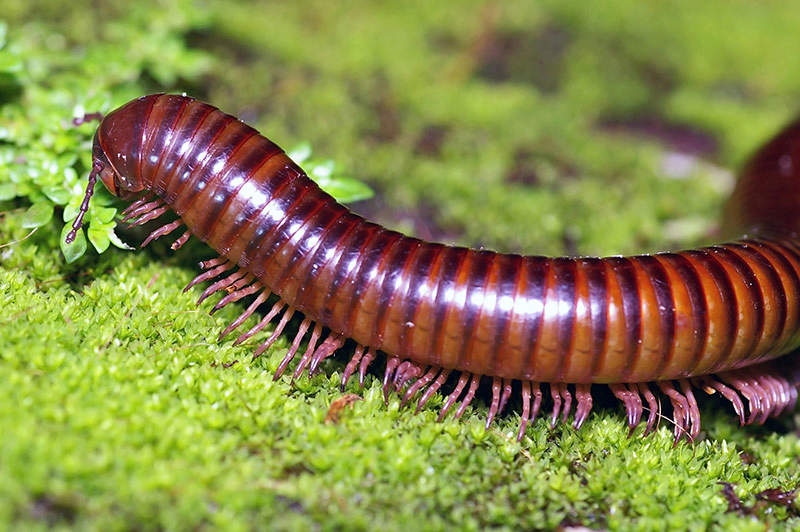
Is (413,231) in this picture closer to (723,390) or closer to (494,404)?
(494,404)

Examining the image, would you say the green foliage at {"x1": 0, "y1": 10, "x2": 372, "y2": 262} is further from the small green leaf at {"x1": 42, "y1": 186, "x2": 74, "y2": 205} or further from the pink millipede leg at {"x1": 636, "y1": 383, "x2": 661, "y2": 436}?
the pink millipede leg at {"x1": 636, "y1": 383, "x2": 661, "y2": 436}

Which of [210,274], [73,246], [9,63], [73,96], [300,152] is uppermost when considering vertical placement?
[9,63]

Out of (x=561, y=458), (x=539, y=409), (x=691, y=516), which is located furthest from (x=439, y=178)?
(x=691, y=516)

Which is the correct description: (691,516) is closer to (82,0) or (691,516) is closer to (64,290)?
(64,290)

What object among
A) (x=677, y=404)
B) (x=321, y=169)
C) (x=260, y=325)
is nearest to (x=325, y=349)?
(x=260, y=325)

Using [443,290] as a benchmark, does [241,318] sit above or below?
below

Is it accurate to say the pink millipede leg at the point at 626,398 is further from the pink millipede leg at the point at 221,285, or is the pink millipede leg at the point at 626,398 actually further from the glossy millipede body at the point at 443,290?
the pink millipede leg at the point at 221,285
